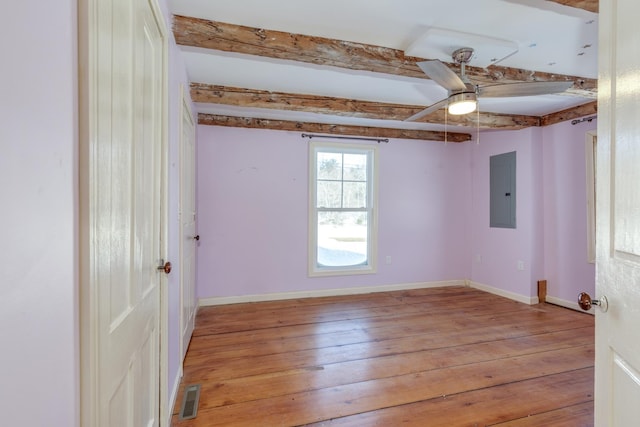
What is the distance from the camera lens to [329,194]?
439 cm

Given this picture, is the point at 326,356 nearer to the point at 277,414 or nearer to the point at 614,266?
the point at 277,414

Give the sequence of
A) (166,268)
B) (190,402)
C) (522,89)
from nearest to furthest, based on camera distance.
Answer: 1. (166,268)
2. (190,402)
3. (522,89)

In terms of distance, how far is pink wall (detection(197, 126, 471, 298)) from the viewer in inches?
154

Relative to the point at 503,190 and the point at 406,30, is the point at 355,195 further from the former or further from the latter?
the point at 406,30

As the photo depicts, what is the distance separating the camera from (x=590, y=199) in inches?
138

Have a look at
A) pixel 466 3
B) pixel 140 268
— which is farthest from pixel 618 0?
pixel 140 268

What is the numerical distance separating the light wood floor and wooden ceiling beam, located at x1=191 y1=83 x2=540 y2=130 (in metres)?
2.23

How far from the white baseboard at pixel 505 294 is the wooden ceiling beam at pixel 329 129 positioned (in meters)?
2.19

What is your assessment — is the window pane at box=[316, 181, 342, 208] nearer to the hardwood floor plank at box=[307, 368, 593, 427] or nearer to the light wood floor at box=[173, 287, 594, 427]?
the light wood floor at box=[173, 287, 594, 427]

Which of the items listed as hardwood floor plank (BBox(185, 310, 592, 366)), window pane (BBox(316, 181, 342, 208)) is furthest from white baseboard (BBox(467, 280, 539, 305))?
window pane (BBox(316, 181, 342, 208))

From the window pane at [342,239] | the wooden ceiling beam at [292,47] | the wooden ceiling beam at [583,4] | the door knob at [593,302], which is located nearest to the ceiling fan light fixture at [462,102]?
the wooden ceiling beam at [292,47]

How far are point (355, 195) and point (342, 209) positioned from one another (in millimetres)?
283

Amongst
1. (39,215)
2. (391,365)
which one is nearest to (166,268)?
(39,215)

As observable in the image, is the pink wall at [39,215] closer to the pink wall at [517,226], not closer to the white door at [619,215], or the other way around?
the white door at [619,215]
